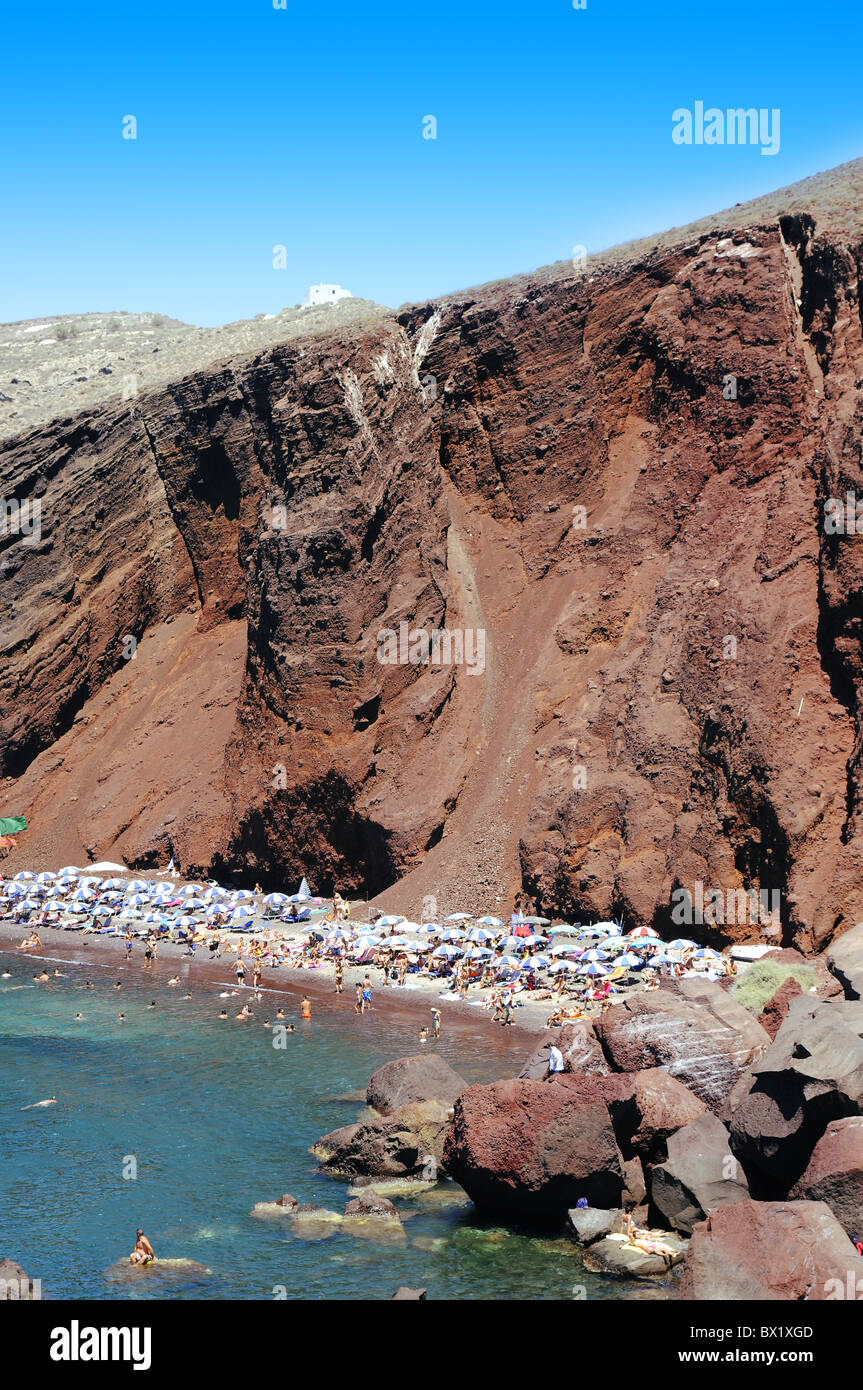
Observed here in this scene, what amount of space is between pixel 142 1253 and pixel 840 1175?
469 inches

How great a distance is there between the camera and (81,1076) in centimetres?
3269

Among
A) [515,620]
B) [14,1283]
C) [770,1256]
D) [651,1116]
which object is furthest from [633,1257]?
[515,620]

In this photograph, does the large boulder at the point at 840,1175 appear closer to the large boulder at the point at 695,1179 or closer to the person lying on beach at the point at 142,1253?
the large boulder at the point at 695,1179

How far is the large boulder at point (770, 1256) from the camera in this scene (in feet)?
52.2

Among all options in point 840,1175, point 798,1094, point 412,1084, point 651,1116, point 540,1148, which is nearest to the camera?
point 840,1175

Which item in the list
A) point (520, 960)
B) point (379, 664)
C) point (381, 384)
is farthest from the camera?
point (381, 384)

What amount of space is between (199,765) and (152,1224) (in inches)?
1557

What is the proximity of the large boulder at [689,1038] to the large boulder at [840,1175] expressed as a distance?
177 inches

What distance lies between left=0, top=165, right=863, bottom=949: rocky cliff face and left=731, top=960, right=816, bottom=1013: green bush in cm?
504

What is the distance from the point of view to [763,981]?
28750 millimetres

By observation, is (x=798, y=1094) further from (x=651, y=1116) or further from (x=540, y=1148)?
(x=540, y=1148)

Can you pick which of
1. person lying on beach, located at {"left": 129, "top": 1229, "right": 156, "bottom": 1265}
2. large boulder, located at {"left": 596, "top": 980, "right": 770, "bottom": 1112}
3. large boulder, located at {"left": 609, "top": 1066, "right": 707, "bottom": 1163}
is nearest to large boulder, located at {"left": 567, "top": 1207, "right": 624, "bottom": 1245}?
large boulder, located at {"left": 609, "top": 1066, "right": 707, "bottom": 1163}
